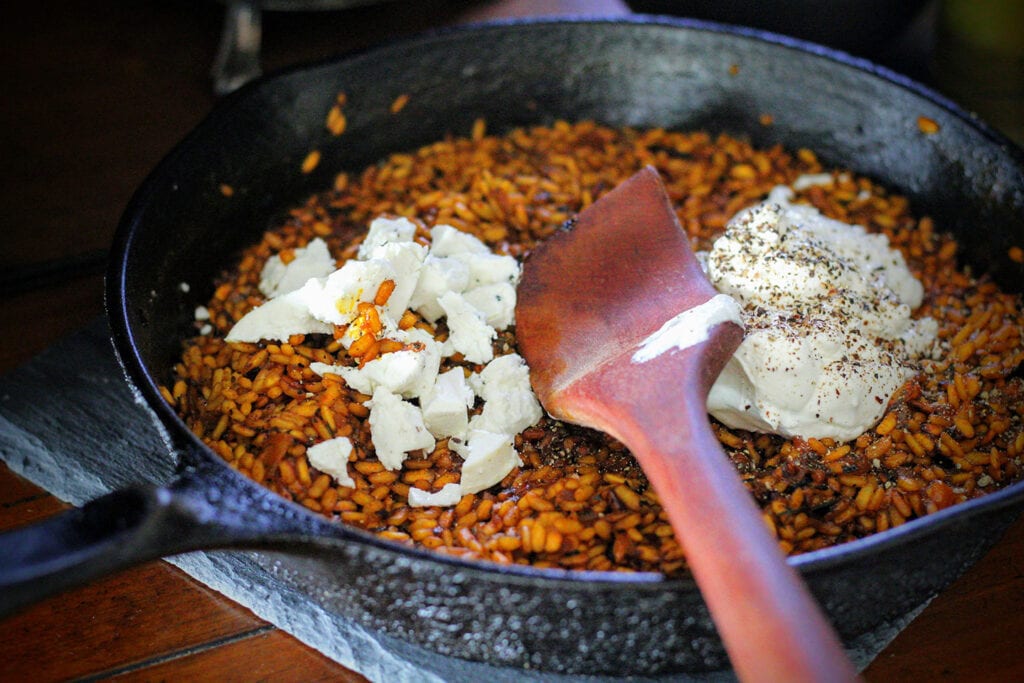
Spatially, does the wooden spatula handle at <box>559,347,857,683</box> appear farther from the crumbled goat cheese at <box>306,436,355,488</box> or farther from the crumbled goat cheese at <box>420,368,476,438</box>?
the crumbled goat cheese at <box>306,436,355,488</box>

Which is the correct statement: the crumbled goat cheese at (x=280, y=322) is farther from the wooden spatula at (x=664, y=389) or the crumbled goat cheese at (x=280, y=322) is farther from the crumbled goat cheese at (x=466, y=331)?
the wooden spatula at (x=664, y=389)

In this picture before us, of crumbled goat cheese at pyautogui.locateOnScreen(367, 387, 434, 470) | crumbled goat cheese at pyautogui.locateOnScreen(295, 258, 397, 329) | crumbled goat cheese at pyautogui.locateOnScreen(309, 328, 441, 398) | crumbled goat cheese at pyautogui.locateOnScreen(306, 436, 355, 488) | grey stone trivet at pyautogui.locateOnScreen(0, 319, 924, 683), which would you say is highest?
crumbled goat cheese at pyautogui.locateOnScreen(295, 258, 397, 329)

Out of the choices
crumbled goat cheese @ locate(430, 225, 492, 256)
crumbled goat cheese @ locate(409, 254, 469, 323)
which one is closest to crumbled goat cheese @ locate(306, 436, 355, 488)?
crumbled goat cheese @ locate(409, 254, 469, 323)

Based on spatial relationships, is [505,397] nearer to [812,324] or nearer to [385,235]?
[385,235]

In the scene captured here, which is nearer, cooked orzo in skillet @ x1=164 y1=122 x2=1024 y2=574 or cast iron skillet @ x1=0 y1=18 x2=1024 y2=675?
cast iron skillet @ x1=0 y1=18 x2=1024 y2=675

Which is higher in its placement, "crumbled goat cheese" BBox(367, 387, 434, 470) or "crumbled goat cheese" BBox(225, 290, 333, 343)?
"crumbled goat cheese" BBox(225, 290, 333, 343)

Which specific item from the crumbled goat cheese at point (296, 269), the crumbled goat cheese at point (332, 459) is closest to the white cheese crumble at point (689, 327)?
the crumbled goat cheese at point (332, 459)

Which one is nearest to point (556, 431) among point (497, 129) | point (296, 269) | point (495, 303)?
point (495, 303)
